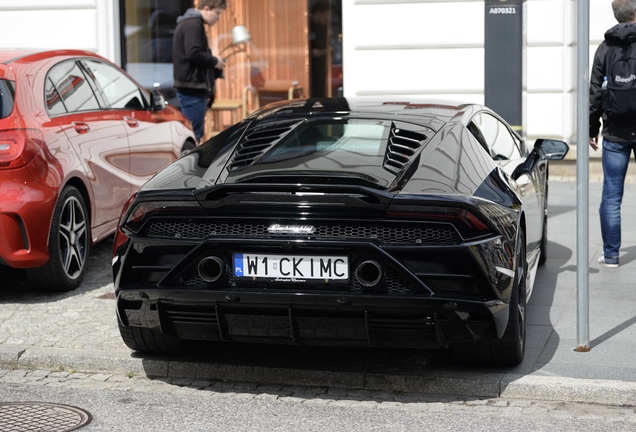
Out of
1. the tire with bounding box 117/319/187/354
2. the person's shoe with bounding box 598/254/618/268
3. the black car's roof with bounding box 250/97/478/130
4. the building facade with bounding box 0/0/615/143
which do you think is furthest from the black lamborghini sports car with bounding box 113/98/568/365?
the building facade with bounding box 0/0/615/143

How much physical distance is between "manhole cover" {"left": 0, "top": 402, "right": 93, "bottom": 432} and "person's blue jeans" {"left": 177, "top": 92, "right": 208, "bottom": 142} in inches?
234

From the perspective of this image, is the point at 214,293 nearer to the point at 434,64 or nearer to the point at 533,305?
the point at 533,305

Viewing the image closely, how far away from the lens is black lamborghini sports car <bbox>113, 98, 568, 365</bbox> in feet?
14.3

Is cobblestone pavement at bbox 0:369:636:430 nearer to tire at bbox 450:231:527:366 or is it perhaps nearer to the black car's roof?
tire at bbox 450:231:527:366

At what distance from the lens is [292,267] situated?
4.41 meters

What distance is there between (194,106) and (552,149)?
4895mm

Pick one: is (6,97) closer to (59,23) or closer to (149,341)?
(149,341)

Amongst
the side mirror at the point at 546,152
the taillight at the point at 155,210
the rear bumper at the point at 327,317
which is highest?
the side mirror at the point at 546,152

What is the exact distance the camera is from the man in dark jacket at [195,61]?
10102 mm

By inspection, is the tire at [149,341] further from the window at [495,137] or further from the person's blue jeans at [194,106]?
the person's blue jeans at [194,106]

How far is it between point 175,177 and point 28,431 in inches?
53.3

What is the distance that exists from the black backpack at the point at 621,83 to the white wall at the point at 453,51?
4719 mm

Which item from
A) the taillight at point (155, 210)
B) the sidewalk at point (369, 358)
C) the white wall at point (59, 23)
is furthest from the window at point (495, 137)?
the white wall at point (59, 23)

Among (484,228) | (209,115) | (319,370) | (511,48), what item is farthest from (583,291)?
(209,115)
